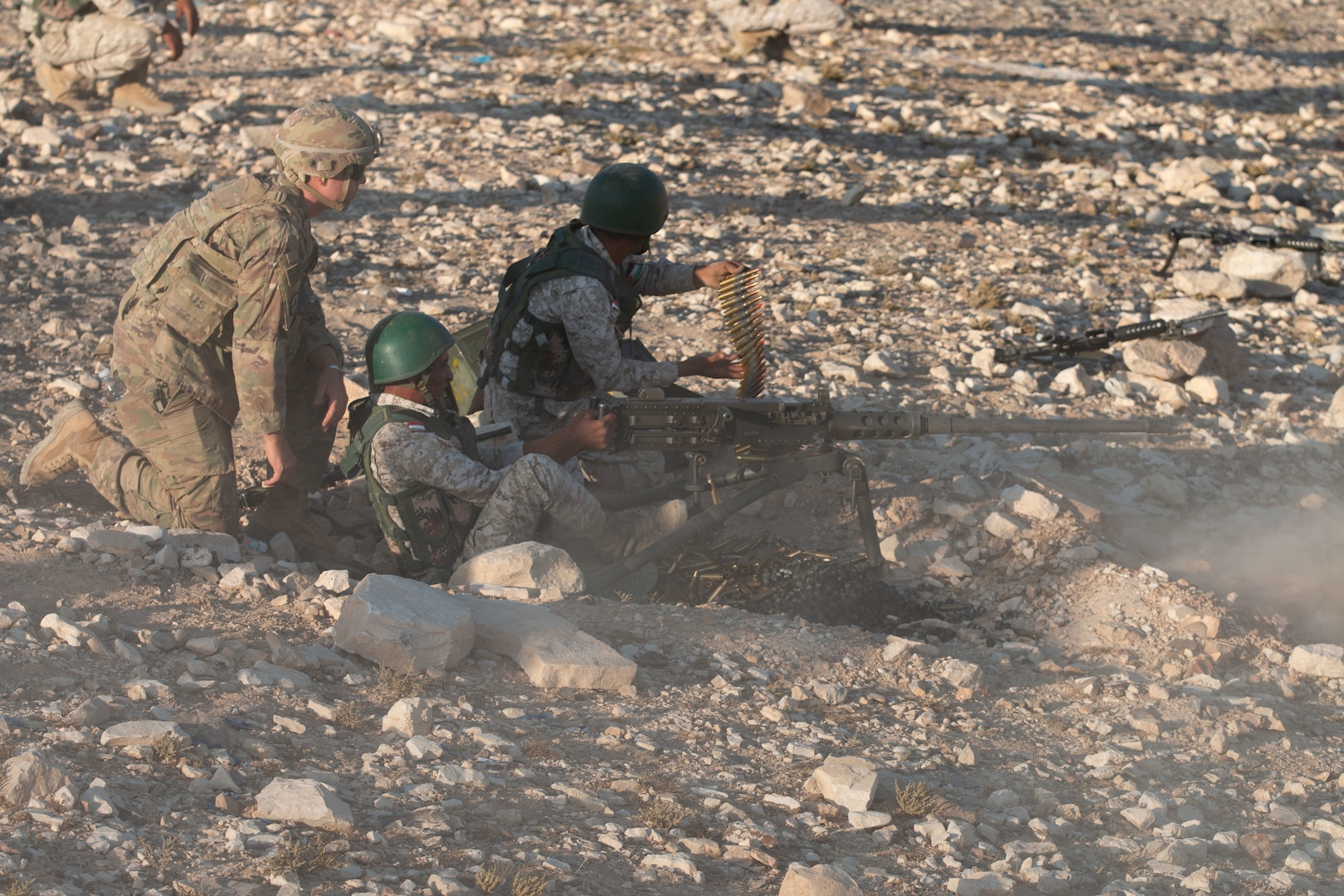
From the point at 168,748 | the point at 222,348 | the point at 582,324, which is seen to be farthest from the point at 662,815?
the point at 222,348

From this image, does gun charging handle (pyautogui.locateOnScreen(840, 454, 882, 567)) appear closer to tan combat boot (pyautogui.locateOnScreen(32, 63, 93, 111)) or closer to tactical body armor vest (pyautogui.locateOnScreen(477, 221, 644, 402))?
tactical body armor vest (pyautogui.locateOnScreen(477, 221, 644, 402))

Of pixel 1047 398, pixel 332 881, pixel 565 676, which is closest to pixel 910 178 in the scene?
pixel 1047 398

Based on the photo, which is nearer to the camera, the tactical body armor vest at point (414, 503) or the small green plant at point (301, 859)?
the small green plant at point (301, 859)

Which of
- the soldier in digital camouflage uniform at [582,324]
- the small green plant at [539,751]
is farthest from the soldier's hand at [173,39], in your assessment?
the small green plant at [539,751]

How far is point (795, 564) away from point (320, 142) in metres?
2.63

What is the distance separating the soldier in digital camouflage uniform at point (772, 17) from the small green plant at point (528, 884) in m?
12.4

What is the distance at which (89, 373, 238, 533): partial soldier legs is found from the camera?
191 inches

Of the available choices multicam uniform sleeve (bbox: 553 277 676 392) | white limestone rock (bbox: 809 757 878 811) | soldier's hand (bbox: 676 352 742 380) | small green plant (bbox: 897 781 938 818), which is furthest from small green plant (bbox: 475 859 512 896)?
soldier's hand (bbox: 676 352 742 380)

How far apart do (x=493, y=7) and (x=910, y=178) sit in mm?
6853

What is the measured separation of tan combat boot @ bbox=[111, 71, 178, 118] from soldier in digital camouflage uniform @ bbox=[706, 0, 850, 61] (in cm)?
611

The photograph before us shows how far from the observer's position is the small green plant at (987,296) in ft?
28.4

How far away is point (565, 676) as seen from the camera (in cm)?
395

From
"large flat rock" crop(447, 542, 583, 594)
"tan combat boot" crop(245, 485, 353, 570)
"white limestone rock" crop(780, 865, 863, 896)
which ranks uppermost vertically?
"white limestone rock" crop(780, 865, 863, 896)

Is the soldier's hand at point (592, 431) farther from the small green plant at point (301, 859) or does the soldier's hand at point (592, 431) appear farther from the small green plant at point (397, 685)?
the small green plant at point (301, 859)
